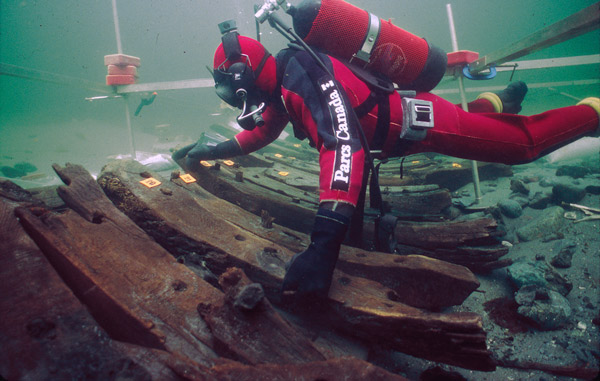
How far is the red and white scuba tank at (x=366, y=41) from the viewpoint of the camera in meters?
2.00

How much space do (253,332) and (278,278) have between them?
454mm

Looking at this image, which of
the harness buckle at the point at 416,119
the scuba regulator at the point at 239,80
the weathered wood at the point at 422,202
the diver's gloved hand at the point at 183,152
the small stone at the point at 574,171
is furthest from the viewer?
the small stone at the point at 574,171

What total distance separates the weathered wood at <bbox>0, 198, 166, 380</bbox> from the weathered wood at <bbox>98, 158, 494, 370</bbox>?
2.57 feet

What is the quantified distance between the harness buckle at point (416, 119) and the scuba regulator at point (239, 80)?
124cm

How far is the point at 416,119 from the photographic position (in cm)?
194

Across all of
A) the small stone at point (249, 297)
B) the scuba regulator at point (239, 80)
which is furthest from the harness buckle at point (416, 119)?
the small stone at point (249, 297)

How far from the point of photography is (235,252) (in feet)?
5.63

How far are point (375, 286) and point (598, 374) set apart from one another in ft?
4.71

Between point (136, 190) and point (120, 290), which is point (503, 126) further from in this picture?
point (136, 190)

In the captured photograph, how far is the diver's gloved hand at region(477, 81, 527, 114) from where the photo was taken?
295cm

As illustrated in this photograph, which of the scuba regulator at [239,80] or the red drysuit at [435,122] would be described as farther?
the scuba regulator at [239,80]

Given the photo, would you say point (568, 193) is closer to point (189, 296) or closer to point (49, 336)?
point (189, 296)

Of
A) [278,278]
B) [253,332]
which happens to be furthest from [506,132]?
[253,332]

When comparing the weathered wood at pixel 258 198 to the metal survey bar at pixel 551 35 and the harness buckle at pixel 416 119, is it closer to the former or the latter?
the harness buckle at pixel 416 119
